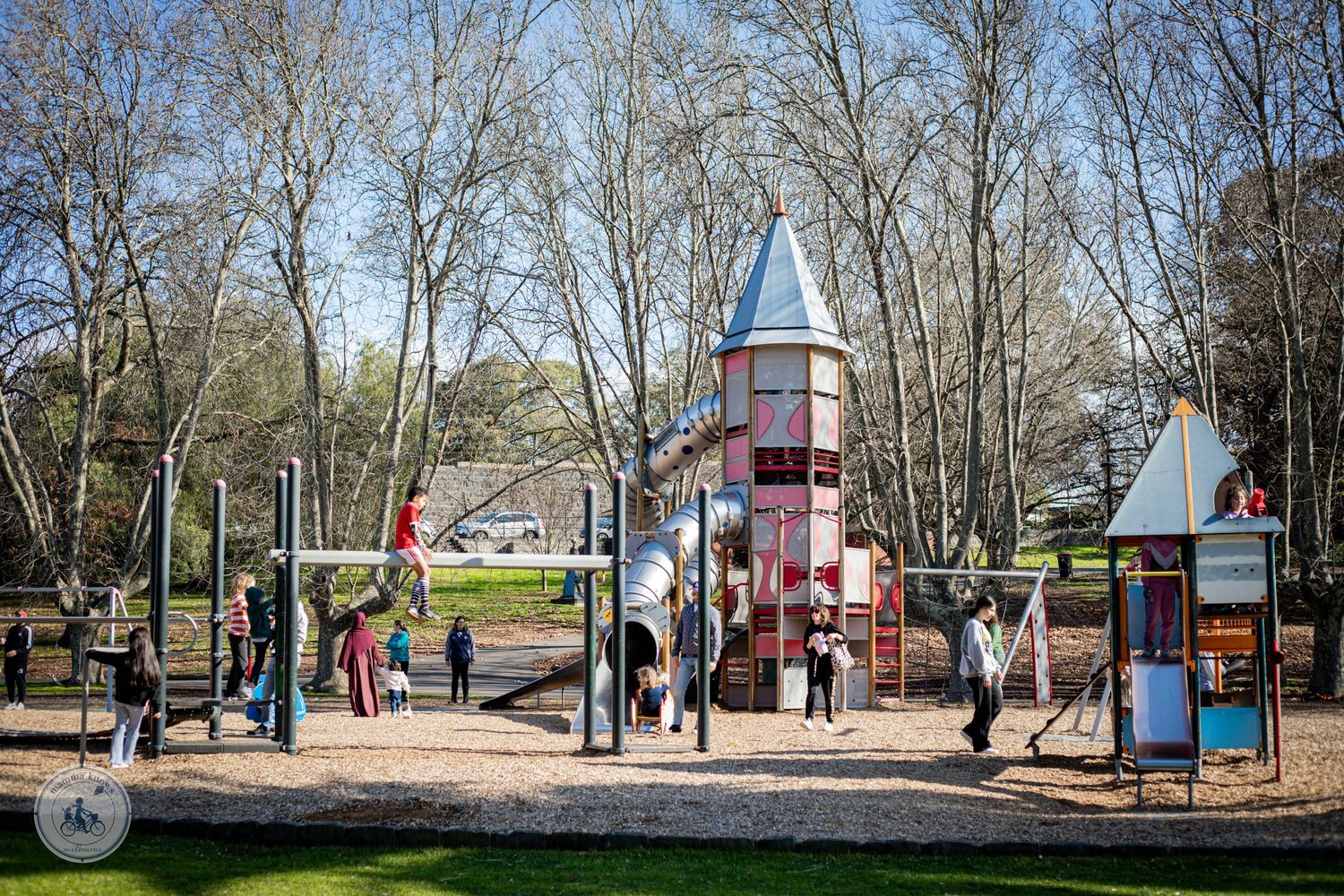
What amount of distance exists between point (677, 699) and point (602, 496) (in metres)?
18.2

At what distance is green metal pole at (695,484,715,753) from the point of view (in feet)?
38.5

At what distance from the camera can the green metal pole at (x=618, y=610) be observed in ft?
37.7

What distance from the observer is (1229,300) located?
23500mm

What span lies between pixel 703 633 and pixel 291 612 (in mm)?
4261

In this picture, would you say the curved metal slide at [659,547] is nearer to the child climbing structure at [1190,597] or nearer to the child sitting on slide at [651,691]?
the child sitting on slide at [651,691]

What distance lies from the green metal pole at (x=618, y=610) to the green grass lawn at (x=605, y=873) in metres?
3.69

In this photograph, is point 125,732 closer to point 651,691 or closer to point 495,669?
point 651,691

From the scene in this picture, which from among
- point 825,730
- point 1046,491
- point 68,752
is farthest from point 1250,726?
point 1046,491

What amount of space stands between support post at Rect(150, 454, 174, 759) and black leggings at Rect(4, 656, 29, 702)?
617 cm

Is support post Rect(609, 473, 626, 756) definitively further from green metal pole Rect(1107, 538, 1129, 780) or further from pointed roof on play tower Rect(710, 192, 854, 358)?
pointed roof on play tower Rect(710, 192, 854, 358)

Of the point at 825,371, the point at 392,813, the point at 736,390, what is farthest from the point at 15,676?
the point at 825,371

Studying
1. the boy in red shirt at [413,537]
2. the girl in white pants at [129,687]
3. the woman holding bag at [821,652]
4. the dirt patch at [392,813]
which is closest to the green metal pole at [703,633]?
the woman holding bag at [821,652]

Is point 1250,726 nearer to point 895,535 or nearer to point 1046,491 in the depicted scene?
point 895,535

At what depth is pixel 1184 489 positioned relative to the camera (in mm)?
11094
